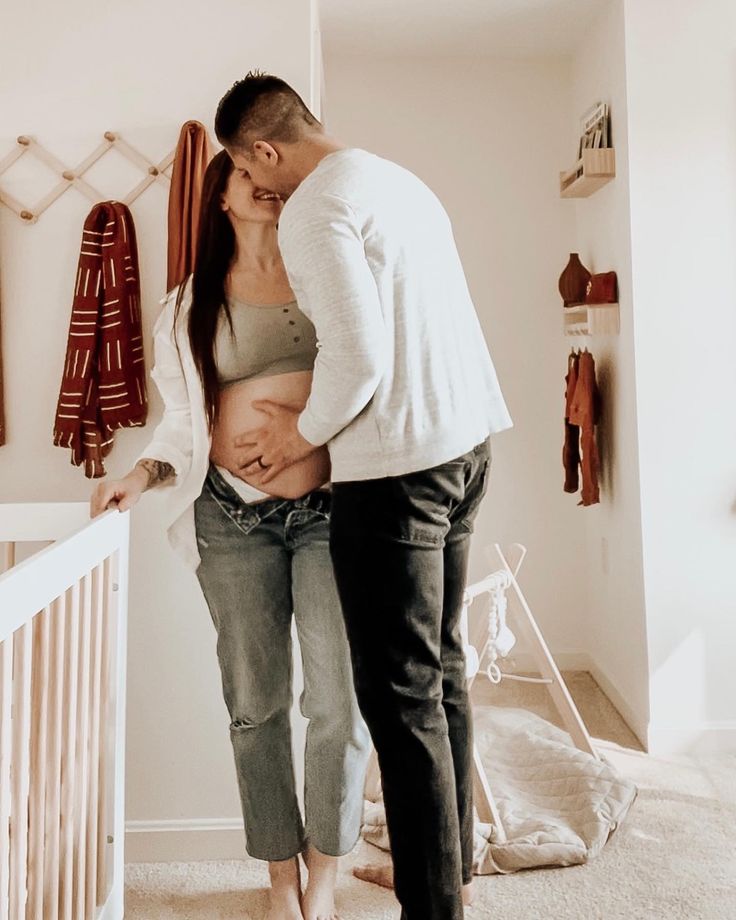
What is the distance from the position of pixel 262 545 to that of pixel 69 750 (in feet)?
1.60

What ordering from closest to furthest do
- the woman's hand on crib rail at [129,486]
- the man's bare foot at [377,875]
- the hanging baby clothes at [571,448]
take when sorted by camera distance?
the woman's hand on crib rail at [129,486] → the man's bare foot at [377,875] → the hanging baby clothes at [571,448]

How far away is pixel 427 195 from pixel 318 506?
22.4 inches

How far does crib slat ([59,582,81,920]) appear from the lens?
114 centimetres

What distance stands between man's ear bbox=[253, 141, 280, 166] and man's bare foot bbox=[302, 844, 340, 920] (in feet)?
3.91

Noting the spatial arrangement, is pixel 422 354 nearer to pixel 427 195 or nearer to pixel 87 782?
pixel 427 195

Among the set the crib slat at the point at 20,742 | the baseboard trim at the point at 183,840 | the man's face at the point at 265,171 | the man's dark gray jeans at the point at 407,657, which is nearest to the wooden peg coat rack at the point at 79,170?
the man's face at the point at 265,171

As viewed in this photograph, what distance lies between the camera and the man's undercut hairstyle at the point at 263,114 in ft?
4.16

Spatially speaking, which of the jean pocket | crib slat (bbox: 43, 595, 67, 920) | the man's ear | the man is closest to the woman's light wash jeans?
the jean pocket

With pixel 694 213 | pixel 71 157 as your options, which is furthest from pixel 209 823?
pixel 694 213

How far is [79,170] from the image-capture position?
1760 mm

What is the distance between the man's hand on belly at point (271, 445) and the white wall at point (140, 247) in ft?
1.41

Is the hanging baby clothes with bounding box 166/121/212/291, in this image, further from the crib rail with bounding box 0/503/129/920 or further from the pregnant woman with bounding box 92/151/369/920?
the crib rail with bounding box 0/503/129/920

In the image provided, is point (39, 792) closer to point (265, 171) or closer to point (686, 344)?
point (265, 171)

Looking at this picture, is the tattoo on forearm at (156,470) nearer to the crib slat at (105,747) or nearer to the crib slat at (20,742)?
the crib slat at (105,747)
